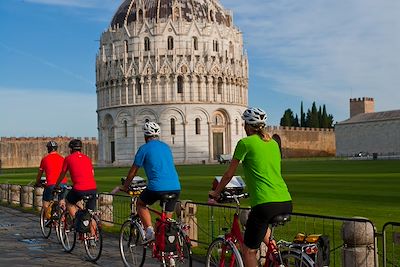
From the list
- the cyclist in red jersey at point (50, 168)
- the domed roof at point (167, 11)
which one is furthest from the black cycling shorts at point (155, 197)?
the domed roof at point (167, 11)

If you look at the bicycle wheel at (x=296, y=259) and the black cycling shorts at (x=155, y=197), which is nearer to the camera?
the bicycle wheel at (x=296, y=259)

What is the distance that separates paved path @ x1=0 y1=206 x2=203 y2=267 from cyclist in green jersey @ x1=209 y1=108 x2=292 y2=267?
151 inches

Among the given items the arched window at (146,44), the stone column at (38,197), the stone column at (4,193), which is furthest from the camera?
the arched window at (146,44)

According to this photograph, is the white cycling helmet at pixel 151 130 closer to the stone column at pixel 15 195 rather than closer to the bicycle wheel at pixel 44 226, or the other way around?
the bicycle wheel at pixel 44 226

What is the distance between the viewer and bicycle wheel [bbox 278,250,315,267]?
233 inches

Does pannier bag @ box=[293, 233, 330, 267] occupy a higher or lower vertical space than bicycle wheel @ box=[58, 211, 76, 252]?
higher

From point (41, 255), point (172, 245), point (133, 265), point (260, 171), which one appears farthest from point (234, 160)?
point (41, 255)

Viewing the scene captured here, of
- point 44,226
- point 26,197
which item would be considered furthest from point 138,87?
point 44,226

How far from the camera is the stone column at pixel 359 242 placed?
6918 mm

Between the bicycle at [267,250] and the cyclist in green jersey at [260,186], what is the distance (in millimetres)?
135

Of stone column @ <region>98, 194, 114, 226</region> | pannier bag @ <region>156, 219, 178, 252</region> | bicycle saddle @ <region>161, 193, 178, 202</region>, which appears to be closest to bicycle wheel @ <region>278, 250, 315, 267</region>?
pannier bag @ <region>156, 219, 178, 252</region>

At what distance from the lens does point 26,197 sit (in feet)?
68.2

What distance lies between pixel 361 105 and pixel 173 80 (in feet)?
160

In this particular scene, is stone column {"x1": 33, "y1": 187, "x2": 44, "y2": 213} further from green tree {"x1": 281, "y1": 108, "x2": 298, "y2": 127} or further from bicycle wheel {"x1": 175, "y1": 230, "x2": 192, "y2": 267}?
green tree {"x1": 281, "y1": 108, "x2": 298, "y2": 127}
